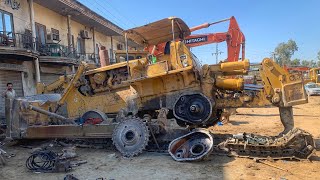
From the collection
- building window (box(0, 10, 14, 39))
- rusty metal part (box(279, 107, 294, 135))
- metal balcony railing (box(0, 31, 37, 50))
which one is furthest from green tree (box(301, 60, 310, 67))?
rusty metal part (box(279, 107, 294, 135))

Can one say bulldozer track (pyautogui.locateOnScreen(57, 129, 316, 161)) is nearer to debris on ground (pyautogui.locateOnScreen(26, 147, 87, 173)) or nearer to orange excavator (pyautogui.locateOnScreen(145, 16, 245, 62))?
debris on ground (pyautogui.locateOnScreen(26, 147, 87, 173))

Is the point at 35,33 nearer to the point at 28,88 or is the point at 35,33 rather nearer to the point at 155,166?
the point at 28,88

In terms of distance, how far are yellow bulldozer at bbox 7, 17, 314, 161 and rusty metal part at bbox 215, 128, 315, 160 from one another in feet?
0.07

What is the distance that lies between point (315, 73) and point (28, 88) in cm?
1457

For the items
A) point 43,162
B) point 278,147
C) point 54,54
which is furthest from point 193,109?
point 54,54

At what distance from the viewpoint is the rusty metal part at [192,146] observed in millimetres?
6660

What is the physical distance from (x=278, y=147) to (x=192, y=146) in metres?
1.82

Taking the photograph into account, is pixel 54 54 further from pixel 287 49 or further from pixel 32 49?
pixel 287 49

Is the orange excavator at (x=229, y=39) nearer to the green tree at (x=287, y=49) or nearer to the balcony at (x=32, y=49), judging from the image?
the balcony at (x=32, y=49)

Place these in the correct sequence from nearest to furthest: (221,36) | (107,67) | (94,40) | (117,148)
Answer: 1. (117,148)
2. (107,67)
3. (221,36)
4. (94,40)

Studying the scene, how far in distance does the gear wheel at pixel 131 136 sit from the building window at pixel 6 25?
1047 cm

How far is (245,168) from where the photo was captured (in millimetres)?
6027

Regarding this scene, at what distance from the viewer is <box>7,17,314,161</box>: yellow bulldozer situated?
720 cm

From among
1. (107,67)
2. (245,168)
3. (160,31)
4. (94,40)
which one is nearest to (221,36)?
(160,31)
